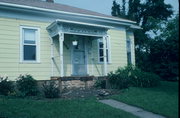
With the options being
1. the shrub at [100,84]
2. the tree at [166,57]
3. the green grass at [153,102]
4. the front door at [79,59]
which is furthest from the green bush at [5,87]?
the tree at [166,57]

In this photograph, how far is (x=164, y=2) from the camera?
35500 mm

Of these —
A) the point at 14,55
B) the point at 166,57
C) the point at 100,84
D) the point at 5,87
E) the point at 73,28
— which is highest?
the point at 73,28

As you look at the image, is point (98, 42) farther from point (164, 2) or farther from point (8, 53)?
point (164, 2)

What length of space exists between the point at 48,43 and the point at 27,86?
3.34 m

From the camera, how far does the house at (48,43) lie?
11125 mm

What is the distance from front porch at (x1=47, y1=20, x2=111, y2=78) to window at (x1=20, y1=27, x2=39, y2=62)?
942mm

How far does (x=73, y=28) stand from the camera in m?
12.0

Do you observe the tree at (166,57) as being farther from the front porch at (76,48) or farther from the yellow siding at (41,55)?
the front porch at (76,48)

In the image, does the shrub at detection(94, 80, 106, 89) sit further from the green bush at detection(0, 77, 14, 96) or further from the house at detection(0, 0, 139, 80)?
the green bush at detection(0, 77, 14, 96)

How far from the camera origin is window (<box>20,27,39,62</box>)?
457 inches

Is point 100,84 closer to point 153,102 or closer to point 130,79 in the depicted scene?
point 130,79

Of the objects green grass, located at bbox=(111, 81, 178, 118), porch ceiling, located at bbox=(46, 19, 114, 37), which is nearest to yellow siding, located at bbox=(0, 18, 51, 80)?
porch ceiling, located at bbox=(46, 19, 114, 37)

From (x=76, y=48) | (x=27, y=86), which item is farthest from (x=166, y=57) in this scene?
(x=27, y=86)

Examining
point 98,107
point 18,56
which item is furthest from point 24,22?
point 98,107
